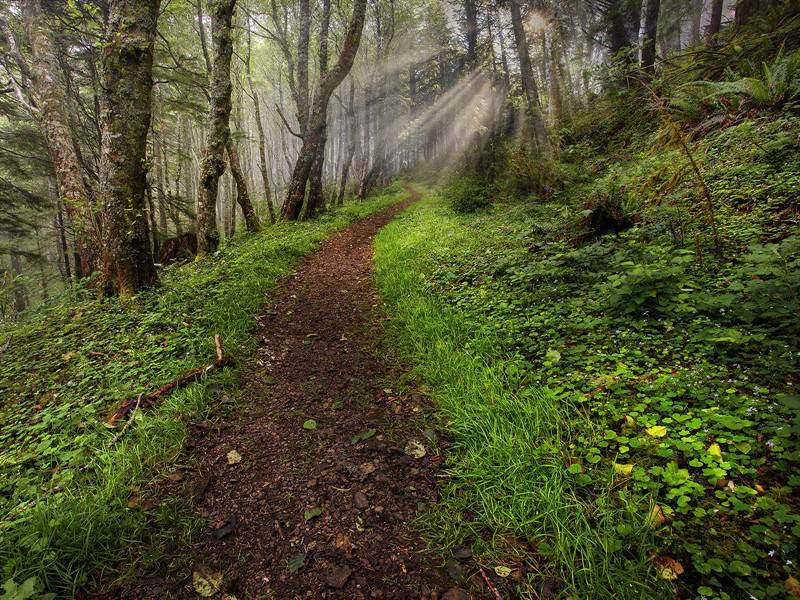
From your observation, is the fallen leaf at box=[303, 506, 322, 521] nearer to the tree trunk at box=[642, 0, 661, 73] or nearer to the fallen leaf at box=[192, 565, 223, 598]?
the fallen leaf at box=[192, 565, 223, 598]

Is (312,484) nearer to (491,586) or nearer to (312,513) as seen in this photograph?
(312,513)

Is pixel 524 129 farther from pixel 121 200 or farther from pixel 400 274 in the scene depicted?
pixel 121 200

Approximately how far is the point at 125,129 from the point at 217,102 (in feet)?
13.8

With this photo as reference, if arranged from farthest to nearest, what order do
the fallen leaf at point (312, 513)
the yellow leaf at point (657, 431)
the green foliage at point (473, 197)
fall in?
the green foliage at point (473, 197), the fallen leaf at point (312, 513), the yellow leaf at point (657, 431)

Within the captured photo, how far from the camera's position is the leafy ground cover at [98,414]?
2066 mm

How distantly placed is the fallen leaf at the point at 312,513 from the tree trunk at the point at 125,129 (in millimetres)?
5302

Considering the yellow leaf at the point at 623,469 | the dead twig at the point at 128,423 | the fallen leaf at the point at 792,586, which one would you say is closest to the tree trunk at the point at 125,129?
the dead twig at the point at 128,423

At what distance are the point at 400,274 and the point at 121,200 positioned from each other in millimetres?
4603

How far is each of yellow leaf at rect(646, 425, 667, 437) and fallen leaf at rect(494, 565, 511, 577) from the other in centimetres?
118

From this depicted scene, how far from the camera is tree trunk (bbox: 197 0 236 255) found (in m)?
8.59

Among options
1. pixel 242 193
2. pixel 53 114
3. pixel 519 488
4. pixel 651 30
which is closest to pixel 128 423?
pixel 519 488

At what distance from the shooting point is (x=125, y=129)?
5391 mm

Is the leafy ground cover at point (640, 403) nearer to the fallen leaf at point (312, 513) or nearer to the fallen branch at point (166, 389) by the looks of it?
the fallen leaf at point (312, 513)

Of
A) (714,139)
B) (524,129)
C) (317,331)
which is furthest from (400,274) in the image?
(524,129)
